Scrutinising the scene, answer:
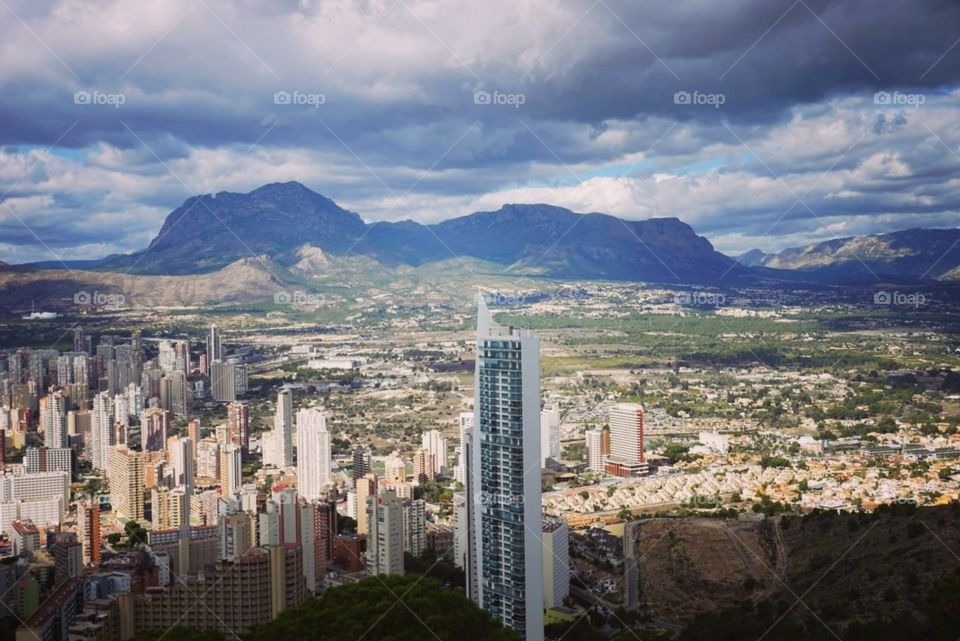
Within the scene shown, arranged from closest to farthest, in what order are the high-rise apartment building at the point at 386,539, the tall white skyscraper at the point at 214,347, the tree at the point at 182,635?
1. the tree at the point at 182,635
2. the high-rise apartment building at the point at 386,539
3. the tall white skyscraper at the point at 214,347

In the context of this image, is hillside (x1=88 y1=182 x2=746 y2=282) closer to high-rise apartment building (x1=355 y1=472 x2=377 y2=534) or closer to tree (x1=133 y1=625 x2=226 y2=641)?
high-rise apartment building (x1=355 y1=472 x2=377 y2=534)

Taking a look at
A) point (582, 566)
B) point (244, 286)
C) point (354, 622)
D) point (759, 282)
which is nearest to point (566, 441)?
point (582, 566)

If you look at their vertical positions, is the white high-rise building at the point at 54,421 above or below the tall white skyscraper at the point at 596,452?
above

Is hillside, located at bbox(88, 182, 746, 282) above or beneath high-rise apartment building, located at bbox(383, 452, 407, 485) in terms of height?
above

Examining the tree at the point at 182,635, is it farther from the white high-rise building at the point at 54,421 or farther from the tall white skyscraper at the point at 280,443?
the white high-rise building at the point at 54,421

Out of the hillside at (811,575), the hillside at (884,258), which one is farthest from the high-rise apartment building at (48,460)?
the hillside at (884,258)

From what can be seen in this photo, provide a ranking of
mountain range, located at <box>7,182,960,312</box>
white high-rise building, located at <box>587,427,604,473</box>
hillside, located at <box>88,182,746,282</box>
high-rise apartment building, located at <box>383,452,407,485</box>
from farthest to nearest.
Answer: hillside, located at <box>88,182,746,282</box>
mountain range, located at <box>7,182,960,312</box>
white high-rise building, located at <box>587,427,604,473</box>
high-rise apartment building, located at <box>383,452,407,485</box>

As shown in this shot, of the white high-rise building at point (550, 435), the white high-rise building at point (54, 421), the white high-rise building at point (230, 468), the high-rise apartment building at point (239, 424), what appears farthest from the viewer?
the white high-rise building at point (550, 435)

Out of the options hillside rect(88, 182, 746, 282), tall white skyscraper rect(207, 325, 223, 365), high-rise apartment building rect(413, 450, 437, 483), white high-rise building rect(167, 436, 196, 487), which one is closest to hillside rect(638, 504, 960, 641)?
high-rise apartment building rect(413, 450, 437, 483)
